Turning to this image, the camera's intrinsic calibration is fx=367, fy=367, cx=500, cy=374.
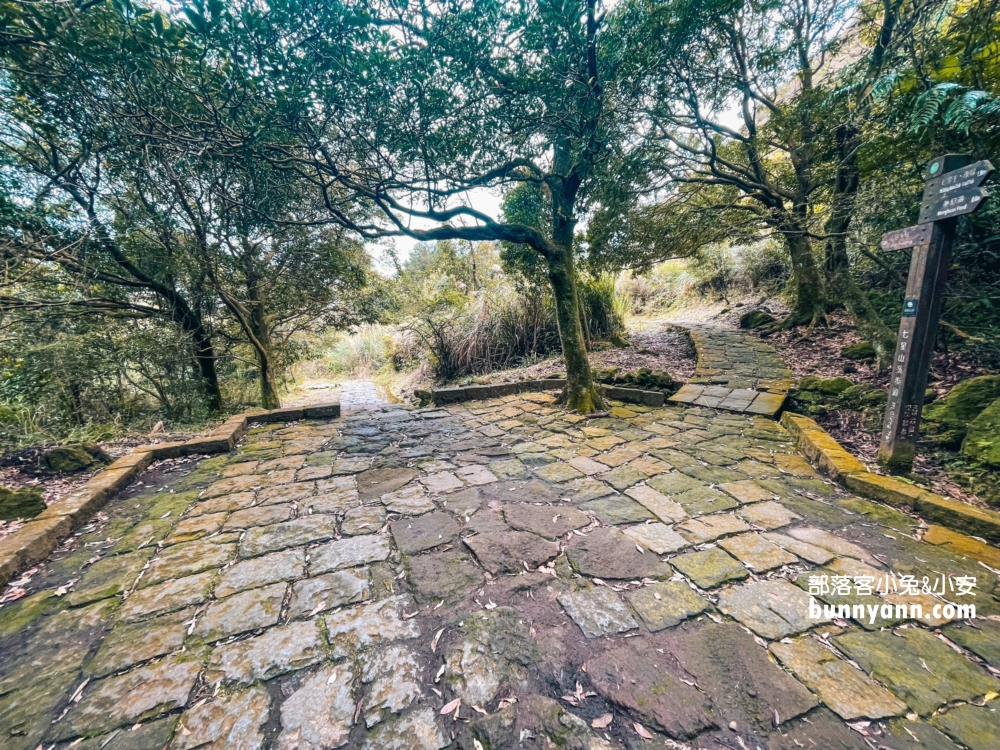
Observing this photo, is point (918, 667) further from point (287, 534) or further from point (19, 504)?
point (19, 504)

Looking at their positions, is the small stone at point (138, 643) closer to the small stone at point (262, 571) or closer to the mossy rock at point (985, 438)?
the small stone at point (262, 571)

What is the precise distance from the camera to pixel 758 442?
3516 mm

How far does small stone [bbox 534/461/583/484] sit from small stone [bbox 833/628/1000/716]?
1.68 metres

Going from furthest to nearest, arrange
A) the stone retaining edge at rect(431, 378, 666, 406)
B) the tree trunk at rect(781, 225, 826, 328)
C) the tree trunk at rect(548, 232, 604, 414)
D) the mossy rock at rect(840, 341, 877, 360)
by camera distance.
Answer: the tree trunk at rect(781, 225, 826, 328) → the stone retaining edge at rect(431, 378, 666, 406) → the mossy rock at rect(840, 341, 877, 360) → the tree trunk at rect(548, 232, 604, 414)

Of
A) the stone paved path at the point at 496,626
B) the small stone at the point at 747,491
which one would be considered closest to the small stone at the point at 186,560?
the stone paved path at the point at 496,626

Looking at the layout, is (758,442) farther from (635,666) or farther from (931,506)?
(635,666)

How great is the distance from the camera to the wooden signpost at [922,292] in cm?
234

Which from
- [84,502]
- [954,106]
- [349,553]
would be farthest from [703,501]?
[84,502]

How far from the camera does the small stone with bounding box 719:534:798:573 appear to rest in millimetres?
1899

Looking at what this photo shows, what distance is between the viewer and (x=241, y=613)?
1660 millimetres

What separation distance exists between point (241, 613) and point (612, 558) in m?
1.80

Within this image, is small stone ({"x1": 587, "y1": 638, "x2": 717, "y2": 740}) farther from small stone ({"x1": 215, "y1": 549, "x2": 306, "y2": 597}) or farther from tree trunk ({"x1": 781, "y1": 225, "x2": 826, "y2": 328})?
tree trunk ({"x1": 781, "y1": 225, "x2": 826, "y2": 328})

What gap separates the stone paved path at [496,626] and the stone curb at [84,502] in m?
0.12

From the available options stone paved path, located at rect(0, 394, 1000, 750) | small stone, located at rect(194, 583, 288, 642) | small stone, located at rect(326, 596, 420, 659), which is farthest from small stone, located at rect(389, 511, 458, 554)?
small stone, located at rect(194, 583, 288, 642)
